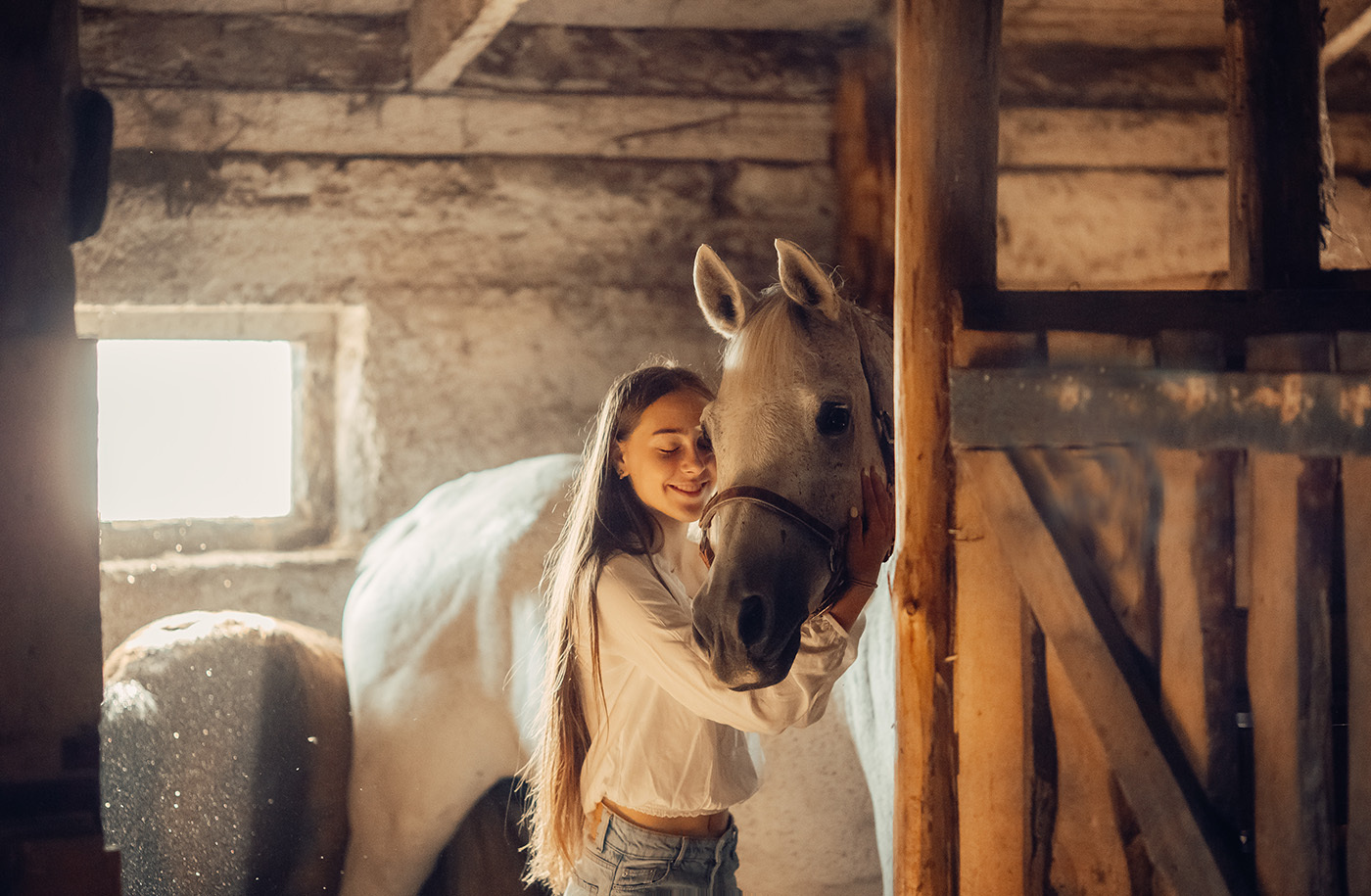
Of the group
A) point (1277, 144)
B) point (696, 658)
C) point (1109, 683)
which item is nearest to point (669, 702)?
point (696, 658)

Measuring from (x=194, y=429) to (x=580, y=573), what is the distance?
7.20 ft

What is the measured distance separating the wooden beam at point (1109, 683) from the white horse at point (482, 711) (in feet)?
1.95

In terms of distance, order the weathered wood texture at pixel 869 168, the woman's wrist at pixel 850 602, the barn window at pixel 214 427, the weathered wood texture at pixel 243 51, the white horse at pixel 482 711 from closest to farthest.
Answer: the woman's wrist at pixel 850 602, the white horse at pixel 482 711, the weathered wood texture at pixel 243 51, the barn window at pixel 214 427, the weathered wood texture at pixel 869 168

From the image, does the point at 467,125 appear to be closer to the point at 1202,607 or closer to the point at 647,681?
the point at 647,681

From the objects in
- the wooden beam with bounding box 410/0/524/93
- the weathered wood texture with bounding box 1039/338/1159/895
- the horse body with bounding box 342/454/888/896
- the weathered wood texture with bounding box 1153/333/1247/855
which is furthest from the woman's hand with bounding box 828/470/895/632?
the wooden beam with bounding box 410/0/524/93

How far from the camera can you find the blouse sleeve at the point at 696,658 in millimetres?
1443

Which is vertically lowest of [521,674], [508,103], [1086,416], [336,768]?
[336,768]

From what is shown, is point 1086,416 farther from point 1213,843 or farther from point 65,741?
point 65,741

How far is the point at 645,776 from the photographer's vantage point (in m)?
1.55

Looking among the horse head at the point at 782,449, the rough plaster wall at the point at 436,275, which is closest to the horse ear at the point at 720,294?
the horse head at the point at 782,449

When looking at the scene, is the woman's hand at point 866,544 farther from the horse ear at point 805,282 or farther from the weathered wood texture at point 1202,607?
the weathered wood texture at point 1202,607

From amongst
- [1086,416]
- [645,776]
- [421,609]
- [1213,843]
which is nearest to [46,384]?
[645,776]

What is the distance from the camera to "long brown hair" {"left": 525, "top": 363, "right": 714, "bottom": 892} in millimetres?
1659

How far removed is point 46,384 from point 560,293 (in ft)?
7.85
